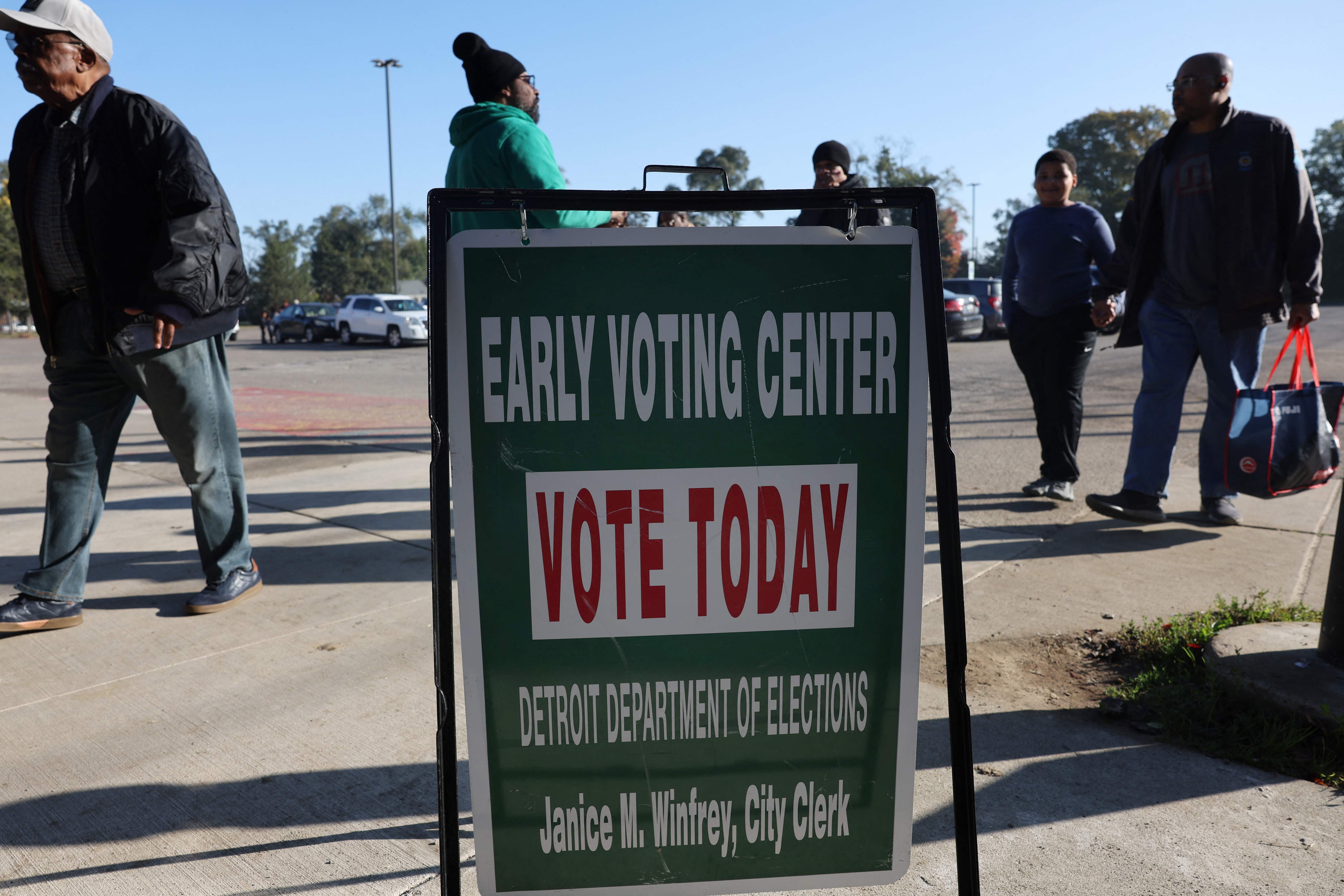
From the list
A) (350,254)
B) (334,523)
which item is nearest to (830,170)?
(334,523)

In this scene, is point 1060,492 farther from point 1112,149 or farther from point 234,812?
point 1112,149

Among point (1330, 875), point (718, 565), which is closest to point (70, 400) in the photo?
point (718, 565)

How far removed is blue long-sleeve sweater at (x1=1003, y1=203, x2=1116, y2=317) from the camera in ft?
17.2

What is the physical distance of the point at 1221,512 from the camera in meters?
4.47

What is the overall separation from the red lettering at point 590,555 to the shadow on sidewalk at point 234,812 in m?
0.76

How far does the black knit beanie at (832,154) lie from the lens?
521cm

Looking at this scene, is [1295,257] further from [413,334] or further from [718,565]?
[413,334]

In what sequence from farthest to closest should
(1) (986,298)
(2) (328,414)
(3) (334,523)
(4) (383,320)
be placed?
(4) (383,320)
(1) (986,298)
(2) (328,414)
(3) (334,523)

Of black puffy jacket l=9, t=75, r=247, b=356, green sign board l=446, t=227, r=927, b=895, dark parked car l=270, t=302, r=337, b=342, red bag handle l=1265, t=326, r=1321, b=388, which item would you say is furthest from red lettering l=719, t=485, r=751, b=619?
dark parked car l=270, t=302, r=337, b=342

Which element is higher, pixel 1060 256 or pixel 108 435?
pixel 1060 256

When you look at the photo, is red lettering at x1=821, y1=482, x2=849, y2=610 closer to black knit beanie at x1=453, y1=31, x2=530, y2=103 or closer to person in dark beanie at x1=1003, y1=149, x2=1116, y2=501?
black knit beanie at x1=453, y1=31, x2=530, y2=103

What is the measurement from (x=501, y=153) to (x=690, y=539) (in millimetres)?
2131

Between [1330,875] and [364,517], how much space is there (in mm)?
4192

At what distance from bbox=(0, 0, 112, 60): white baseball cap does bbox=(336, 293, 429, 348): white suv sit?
2563cm
